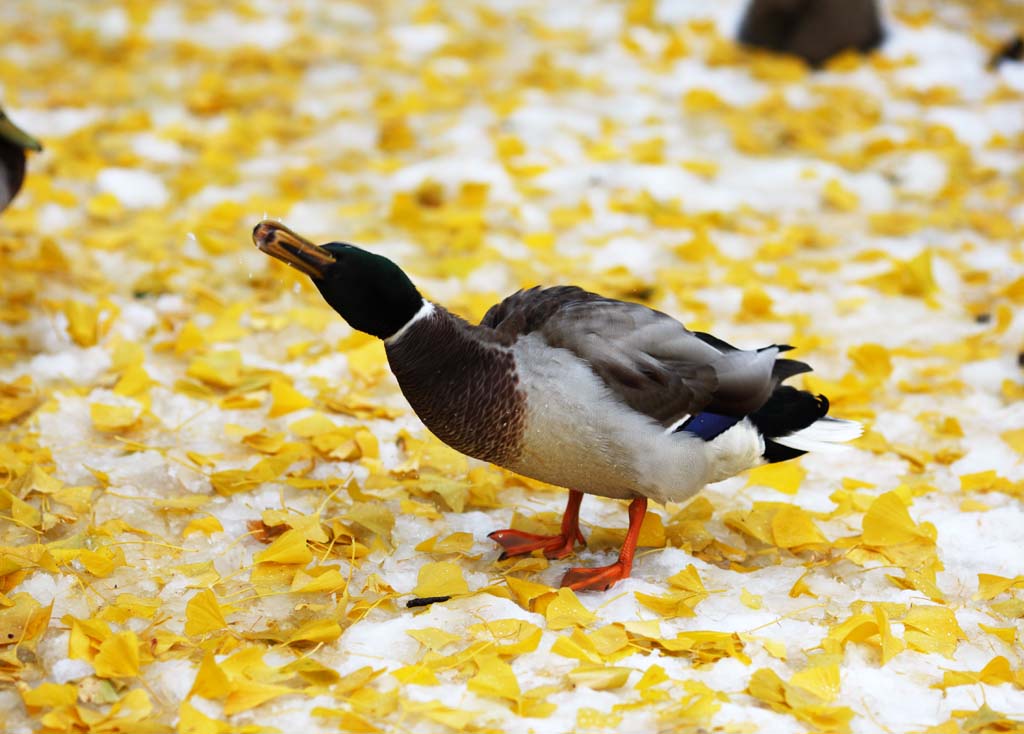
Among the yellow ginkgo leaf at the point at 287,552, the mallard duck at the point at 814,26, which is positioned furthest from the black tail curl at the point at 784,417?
the mallard duck at the point at 814,26

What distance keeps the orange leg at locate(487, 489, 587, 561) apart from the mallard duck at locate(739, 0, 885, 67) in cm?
471

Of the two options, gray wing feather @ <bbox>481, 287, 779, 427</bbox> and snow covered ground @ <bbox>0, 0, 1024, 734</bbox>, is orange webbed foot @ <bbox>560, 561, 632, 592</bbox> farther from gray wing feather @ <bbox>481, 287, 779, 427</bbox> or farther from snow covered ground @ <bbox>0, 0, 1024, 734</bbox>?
gray wing feather @ <bbox>481, 287, 779, 427</bbox>

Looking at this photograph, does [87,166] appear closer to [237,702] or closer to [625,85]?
[625,85]

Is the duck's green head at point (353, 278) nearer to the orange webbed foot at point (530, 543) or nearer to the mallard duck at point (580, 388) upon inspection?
the mallard duck at point (580, 388)

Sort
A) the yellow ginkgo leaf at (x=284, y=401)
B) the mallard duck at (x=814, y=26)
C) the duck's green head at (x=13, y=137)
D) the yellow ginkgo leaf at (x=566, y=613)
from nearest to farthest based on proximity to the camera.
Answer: the yellow ginkgo leaf at (x=566, y=613), the yellow ginkgo leaf at (x=284, y=401), the duck's green head at (x=13, y=137), the mallard duck at (x=814, y=26)

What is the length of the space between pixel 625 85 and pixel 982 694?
4.72m

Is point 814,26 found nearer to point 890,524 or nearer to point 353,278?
point 890,524

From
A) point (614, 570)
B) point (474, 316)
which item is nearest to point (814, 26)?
point (474, 316)

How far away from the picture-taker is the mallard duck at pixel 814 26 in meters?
6.55

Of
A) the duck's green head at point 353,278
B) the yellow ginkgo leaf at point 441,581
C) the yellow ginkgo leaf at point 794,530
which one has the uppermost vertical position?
the duck's green head at point 353,278

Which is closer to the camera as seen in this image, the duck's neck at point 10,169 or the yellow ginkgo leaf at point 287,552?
the yellow ginkgo leaf at point 287,552

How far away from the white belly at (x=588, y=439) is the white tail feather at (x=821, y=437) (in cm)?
26

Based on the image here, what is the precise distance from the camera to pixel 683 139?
18.9 feet

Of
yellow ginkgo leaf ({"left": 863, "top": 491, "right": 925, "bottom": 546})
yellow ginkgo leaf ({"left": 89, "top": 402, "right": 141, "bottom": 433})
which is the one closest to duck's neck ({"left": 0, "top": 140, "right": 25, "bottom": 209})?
yellow ginkgo leaf ({"left": 89, "top": 402, "right": 141, "bottom": 433})
